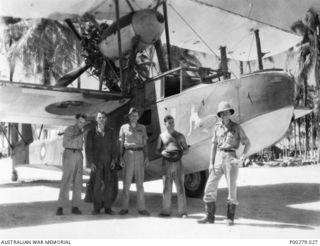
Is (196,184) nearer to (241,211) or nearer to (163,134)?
(241,211)

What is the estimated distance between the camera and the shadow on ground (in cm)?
565

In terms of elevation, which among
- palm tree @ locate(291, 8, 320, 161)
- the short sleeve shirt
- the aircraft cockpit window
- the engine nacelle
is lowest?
the short sleeve shirt

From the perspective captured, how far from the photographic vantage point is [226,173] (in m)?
5.40

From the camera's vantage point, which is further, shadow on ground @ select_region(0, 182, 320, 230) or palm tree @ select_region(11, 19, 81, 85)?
palm tree @ select_region(11, 19, 81, 85)

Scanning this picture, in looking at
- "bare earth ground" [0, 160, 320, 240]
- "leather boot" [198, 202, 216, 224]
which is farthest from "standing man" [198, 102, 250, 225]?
"bare earth ground" [0, 160, 320, 240]

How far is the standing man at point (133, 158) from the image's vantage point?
6375 mm

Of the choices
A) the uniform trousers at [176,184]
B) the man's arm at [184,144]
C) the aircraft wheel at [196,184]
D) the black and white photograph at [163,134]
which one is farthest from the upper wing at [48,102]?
the uniform trousers at [176,184]

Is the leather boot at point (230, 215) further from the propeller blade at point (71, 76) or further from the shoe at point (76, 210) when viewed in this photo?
the propeller blade at point (71, 76)

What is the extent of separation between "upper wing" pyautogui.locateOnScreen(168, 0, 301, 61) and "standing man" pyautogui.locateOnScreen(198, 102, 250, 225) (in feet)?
17.1

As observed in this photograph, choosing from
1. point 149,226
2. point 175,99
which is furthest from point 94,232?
point 175,99

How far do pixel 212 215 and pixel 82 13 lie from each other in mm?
6450

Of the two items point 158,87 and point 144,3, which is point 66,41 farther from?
point 158,87

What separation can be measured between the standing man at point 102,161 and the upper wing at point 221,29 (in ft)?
15.7

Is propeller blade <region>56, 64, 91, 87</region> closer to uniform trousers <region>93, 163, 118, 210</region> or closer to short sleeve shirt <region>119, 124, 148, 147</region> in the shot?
short sleeve shirt <region>119, 124, 148, 147</region>
